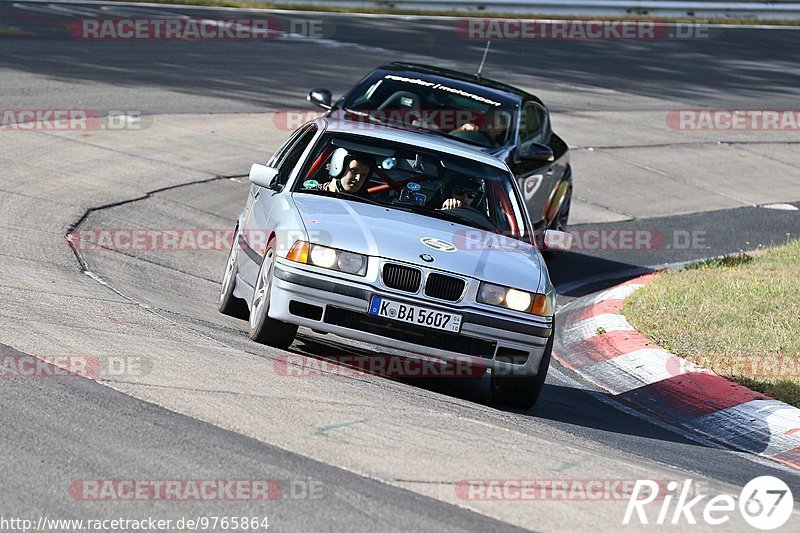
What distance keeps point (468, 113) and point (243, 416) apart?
6.60 metres

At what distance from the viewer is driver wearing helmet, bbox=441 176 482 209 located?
847 cm

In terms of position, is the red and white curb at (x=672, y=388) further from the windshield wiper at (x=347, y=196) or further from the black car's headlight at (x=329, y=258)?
the black car's headlight at (x=329, y=258)

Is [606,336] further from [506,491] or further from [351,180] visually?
[506,491]

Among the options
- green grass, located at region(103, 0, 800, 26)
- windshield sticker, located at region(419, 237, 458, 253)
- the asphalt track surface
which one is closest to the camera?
the asphalt track surface

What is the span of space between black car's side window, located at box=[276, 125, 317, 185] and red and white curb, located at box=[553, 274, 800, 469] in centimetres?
253

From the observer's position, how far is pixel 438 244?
7484mm

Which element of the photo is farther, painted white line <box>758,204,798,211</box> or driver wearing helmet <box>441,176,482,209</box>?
painted white line <box>758,204,798,211</box>

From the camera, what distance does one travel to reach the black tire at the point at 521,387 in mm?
7445

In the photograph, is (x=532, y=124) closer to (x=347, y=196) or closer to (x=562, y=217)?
(x=562, y=217)

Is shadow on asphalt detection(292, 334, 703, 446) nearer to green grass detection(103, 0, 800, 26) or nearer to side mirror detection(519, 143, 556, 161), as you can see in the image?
side mirror detection(519, 143, 556, 161)

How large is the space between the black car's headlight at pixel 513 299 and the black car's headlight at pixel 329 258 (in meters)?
0.70

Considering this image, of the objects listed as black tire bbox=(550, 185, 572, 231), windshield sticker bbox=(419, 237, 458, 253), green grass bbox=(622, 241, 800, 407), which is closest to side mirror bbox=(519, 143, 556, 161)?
black tire bbox=(550, 185, 572, 231)

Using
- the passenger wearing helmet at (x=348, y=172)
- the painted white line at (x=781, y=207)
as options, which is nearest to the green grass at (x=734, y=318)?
the passenger wearing helmet at (x=348, y=172)

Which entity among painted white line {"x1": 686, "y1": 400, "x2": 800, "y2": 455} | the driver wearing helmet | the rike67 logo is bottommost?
painted white line {"x1": 686, "y1": 400, "x2": 800, "y2": 455}
